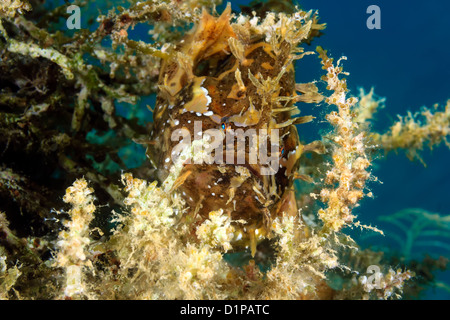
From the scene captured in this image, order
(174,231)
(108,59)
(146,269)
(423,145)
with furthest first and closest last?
1. (423,145)
2. (108,59)
3. (174,231)
4. (146,269)

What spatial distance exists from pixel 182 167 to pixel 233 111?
619mm

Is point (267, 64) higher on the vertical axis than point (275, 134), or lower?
higher

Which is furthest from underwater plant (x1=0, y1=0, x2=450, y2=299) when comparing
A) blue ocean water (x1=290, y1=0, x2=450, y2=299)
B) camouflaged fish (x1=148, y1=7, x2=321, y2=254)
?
blue ocean water (x1=290, y1=0, x2=450, y2=299)

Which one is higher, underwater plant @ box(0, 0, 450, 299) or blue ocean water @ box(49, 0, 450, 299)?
blue ocean water @ box(49, 0, 450, 299)

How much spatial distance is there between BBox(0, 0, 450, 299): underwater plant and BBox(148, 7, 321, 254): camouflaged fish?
0.01 meters

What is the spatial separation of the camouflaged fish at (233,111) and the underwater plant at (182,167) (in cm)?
1

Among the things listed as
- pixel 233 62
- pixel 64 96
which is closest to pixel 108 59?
pixel 64 96

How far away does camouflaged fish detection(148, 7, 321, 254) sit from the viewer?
2.02m

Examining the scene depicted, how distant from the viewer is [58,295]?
1676 millimetres

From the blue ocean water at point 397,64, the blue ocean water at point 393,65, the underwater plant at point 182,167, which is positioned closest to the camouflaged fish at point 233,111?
the underwater plant at point 182,167

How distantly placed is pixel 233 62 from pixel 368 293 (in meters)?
2.25

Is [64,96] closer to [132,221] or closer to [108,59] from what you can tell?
[108,59]

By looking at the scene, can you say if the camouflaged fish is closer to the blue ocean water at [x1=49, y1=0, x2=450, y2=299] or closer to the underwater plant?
the underwater plant

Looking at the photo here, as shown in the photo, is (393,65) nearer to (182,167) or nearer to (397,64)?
(397,64)
